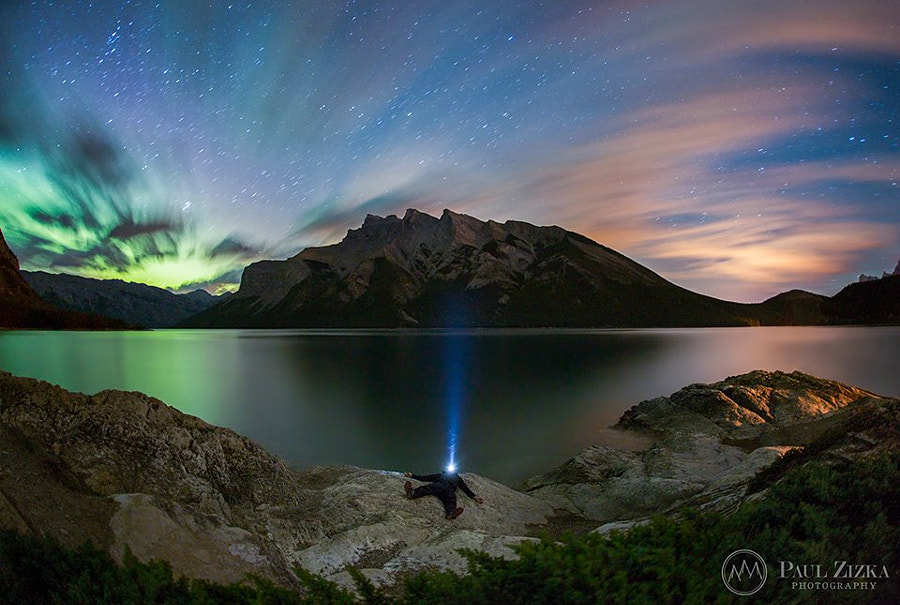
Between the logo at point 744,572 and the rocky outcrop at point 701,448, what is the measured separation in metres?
4.25

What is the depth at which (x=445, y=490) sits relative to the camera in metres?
14.1

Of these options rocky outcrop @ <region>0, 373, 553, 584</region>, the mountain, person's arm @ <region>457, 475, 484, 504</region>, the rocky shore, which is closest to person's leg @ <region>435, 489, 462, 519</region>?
rocky outcrop @ <region>0, 373, 553, 584</region>

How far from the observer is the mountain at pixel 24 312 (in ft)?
488

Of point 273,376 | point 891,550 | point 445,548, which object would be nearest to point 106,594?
point 445,548

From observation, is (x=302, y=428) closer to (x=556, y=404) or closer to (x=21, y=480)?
(x=556, y=404)

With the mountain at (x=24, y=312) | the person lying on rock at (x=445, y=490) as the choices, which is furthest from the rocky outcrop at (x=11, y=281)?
the person lying on rock at (x=445, y=490)

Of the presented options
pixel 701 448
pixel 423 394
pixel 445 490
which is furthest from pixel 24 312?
pixel 701 448

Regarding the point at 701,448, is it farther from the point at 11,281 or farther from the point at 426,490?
the point at 11,281

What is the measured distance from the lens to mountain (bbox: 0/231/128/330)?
488ft

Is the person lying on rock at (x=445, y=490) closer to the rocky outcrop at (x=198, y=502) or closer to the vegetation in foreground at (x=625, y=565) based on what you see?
the rocky outcrop at (x=198, y=502)

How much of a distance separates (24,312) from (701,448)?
215 meters

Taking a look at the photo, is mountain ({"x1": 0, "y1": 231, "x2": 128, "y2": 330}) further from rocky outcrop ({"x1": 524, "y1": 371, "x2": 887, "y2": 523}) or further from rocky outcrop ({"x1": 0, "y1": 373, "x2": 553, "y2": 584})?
rocky outcrop ({"x1": 524, "y1": 371, "x2": 887, "y2": 523})

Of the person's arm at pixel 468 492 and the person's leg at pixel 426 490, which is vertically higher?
the person's leg at pixel 426 490

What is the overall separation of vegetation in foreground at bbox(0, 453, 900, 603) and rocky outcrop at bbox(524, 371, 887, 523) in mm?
3126
